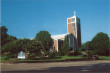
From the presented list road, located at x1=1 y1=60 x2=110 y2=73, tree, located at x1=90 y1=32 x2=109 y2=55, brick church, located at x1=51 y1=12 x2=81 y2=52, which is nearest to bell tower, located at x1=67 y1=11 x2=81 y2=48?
brick church, located at x1=51 y1=12 x2=81 y2=52

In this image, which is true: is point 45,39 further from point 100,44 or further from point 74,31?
point 74,31

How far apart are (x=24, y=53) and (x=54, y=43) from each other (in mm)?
32801

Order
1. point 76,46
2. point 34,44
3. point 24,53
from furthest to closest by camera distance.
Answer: point 76,46
point 34,44
point 24,53

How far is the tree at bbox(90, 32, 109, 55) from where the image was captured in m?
48.3

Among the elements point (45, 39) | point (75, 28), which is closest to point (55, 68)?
point (45, 39)

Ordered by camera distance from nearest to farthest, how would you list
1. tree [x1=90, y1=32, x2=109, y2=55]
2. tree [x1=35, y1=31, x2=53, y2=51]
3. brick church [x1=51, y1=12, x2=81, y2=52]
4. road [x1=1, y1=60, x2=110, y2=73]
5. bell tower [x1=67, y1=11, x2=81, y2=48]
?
road [x1=1, y1=60, x2=110, y2=73], tree [x1=90, y1=32, x2=109, y2=55], tree [x1=35, y1=31, x2=53, y2=51], brick church [x1=51, y1=12, x2=81, y2=52], bell tower [x1=67, y1=11, x2=81, y2=48]

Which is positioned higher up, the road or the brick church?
the brick church

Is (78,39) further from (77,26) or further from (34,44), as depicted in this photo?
(34,44)

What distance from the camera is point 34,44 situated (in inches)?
1209

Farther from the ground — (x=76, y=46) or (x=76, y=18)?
(x=76, y=18)

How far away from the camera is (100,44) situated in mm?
48969

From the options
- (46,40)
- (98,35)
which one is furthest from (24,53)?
→ (98,35)

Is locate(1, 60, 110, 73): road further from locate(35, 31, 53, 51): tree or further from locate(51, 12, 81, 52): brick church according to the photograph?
locate(51, 12, 81, 52): brick church

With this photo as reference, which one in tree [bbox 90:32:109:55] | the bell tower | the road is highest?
the bell tower
